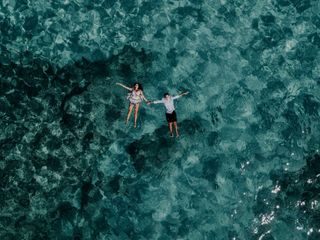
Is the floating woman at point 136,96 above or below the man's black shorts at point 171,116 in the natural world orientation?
above

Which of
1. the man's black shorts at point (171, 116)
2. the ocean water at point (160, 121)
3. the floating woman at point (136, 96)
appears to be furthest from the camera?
the man's black shorts at point (171, 116)

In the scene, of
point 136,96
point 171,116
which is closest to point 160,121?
point 171,116

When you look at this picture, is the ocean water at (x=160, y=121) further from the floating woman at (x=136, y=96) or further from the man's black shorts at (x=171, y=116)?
the man's black shorts at (x=171, y=116)

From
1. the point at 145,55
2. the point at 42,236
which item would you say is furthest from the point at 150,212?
the point at 145,55

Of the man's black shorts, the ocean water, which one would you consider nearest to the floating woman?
the ocean water

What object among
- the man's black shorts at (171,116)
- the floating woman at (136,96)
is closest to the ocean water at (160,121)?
the floating woman at (136,96)

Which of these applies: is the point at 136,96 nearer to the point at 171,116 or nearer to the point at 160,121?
the point at 171,116

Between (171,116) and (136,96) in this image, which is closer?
(136,96)

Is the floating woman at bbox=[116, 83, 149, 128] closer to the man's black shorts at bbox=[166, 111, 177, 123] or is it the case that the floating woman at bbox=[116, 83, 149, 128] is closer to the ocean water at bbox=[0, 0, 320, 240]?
the ocean water at bbox=[0, 0, 320, 240]
